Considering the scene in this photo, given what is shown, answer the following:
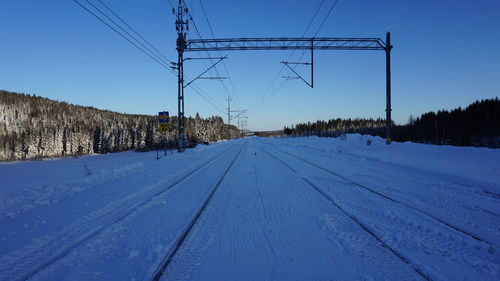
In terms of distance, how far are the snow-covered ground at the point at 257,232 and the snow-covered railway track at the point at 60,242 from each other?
0.02 m

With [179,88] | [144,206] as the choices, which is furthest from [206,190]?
[179,88]

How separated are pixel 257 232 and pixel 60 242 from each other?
3.23 m

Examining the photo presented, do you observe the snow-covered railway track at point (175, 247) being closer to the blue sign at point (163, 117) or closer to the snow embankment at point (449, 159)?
the snow embankment at point (449, 159)

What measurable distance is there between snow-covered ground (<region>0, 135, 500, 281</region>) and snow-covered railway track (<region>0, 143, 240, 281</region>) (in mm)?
18

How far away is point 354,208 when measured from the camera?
5766 millimetres

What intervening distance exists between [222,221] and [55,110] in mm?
171115

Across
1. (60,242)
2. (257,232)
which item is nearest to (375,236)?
(257,232)

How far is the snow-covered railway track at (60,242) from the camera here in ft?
11.3

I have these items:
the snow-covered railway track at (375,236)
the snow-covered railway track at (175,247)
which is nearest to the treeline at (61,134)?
the snow-covered railway track at (175,247)

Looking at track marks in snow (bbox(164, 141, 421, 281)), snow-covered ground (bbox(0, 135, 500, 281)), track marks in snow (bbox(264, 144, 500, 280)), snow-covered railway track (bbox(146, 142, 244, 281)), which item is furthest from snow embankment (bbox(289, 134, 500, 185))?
snow-covered railway track (bbox(146, 142, 244, 281))

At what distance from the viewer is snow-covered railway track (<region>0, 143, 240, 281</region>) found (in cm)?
345

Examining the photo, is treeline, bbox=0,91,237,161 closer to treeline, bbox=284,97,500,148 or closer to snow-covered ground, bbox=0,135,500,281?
treeline, bbox=284,97,500,148

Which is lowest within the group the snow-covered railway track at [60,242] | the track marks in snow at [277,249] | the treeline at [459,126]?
the snow-covered railway track at [60,242]

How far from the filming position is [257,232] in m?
4.51
